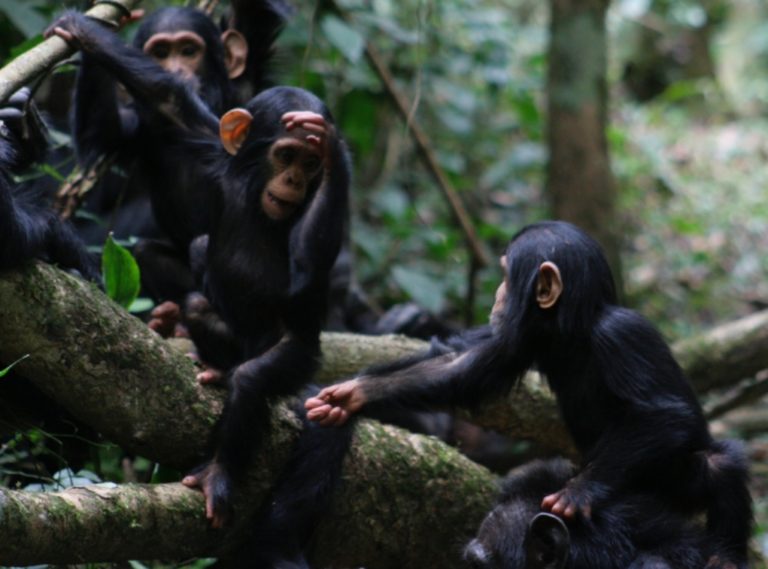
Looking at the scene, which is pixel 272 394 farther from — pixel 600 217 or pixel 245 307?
pixel 600 217

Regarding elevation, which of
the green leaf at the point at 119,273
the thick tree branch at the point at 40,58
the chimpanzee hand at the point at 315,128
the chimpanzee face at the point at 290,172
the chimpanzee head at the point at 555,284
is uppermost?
the thick tree branch at the point at 40,58

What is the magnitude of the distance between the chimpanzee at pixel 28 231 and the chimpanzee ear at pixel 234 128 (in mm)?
783

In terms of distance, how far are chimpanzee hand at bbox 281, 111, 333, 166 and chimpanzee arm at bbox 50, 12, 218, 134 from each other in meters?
0.85

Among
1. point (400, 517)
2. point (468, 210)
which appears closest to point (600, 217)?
point (468, 210)

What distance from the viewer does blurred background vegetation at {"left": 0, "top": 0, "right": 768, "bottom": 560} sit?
8.62 m

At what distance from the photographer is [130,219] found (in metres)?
A: 7.30

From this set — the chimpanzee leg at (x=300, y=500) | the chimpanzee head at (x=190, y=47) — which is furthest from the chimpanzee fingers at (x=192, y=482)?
the chimpanzee head at (x=190, y=47)

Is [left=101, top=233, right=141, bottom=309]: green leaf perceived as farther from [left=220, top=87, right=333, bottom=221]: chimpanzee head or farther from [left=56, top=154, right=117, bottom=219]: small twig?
[left=56, top=154, right=117, bottom=219]: small twig

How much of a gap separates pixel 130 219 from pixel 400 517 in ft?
10.6

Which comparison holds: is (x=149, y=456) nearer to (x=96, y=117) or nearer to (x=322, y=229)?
(x=322, y=229)

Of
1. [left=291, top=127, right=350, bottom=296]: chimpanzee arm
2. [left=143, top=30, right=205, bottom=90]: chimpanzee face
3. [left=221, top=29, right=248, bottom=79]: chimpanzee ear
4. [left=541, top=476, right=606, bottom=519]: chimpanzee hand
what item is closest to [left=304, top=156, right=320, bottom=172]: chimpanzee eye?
[left=291, top=127, right=350, bottom=296]: chimpanzee arm

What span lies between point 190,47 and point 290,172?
5.18ft

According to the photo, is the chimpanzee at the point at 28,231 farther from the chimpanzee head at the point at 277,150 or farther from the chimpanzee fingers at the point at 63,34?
the chimpanzee head at the point at 277,150

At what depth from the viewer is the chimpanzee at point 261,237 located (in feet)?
14.5
